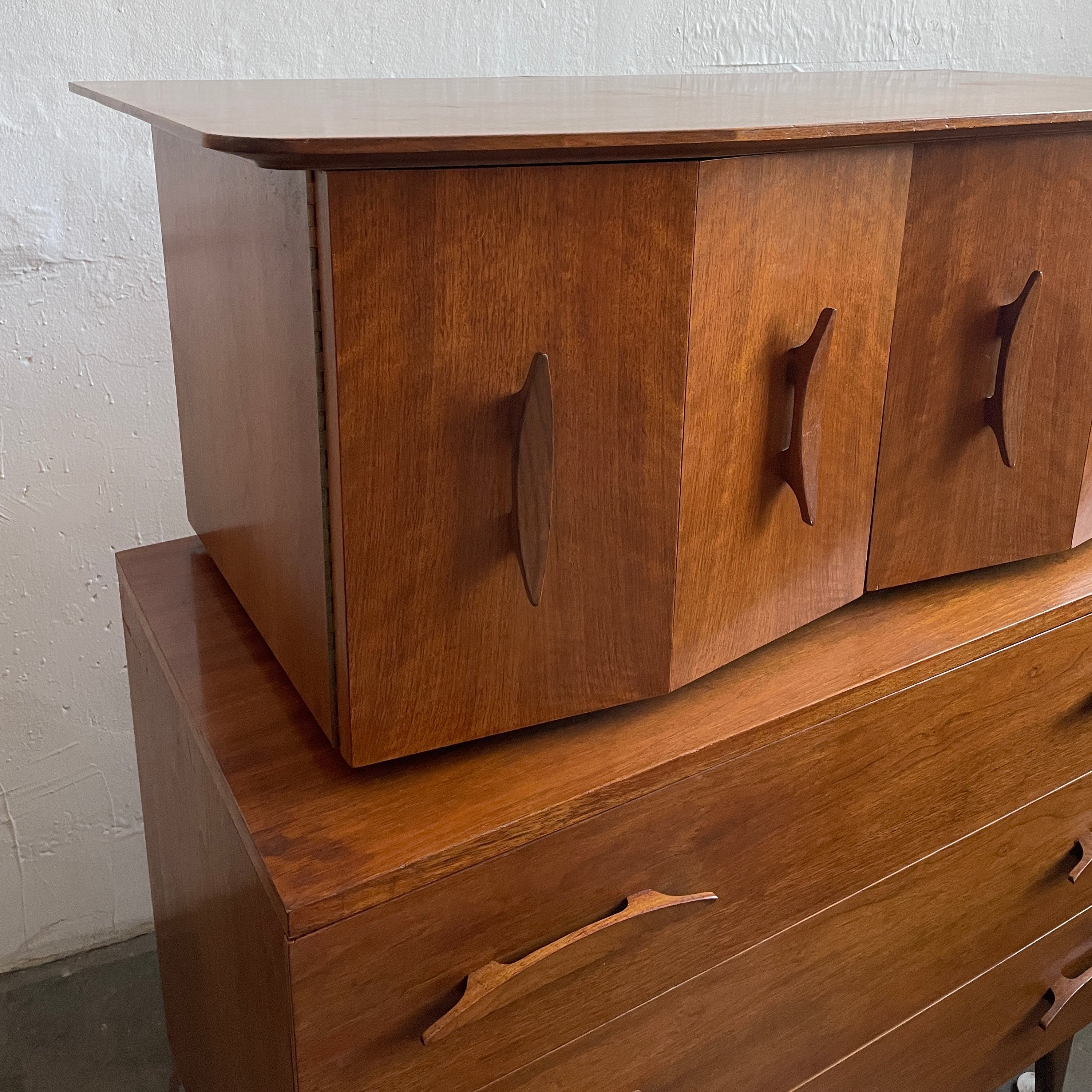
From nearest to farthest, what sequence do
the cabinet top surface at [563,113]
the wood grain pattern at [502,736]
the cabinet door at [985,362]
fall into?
the cabinet top surface at [563,113], the wood grain pattern at [502,736], the cabinet door at [985,362]

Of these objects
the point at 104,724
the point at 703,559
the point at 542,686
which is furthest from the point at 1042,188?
the point at 104,724

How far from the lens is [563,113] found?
715 mm

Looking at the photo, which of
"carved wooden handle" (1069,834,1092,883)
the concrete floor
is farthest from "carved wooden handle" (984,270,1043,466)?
the concrete floor

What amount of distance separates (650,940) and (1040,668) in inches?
17.6

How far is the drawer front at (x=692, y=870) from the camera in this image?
0.66 meters

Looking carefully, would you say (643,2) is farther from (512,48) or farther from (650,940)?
(650,940)

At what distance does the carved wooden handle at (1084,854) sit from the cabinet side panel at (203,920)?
821mm

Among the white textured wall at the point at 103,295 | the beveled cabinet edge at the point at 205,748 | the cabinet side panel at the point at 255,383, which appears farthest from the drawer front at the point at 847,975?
the white textured wall at the point at 103,295

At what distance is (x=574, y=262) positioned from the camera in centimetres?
63

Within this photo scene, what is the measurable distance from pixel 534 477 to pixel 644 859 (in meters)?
0.29

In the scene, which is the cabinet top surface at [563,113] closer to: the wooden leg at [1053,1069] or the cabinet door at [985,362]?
the cabinet door at [985,362]

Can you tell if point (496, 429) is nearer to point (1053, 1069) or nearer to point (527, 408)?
point (527, 408)

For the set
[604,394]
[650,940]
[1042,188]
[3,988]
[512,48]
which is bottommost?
[3,988]

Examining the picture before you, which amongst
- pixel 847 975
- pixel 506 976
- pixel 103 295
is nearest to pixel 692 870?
pixel 506 976
